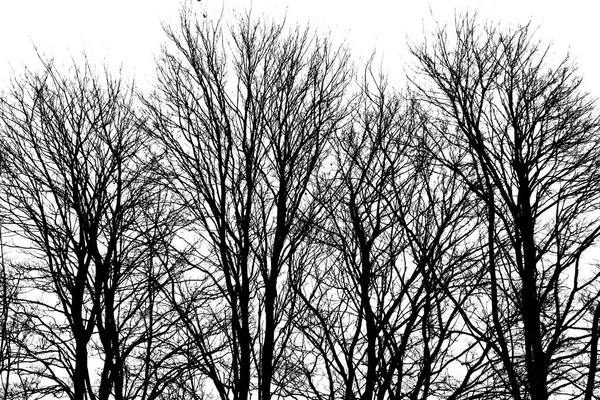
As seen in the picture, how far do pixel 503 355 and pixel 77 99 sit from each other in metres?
8.10

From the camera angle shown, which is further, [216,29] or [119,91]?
[119,91]

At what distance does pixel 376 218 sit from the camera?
1161 centimetres

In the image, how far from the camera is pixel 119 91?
36.7 ft

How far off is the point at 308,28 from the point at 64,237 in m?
5.23

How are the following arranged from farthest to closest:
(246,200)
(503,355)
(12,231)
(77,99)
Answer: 1. (77,99)
2. (12,231)
3. (246,200)
4. (503,355)

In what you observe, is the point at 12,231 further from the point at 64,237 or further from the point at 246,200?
the point at 246,200

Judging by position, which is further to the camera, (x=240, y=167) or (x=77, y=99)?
(x=77, y=99)

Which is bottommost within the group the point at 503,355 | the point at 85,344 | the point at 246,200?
the point at 503,355

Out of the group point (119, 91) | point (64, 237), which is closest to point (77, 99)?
point (119, 91)

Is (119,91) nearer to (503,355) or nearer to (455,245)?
(455,245)

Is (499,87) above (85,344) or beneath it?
above

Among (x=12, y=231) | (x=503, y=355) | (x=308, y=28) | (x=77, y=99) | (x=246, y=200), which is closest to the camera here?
(x=503, y=355)

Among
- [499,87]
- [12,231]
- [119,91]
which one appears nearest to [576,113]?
[499,87]

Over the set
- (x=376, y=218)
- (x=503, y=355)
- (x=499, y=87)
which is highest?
(x=499, y=87)
